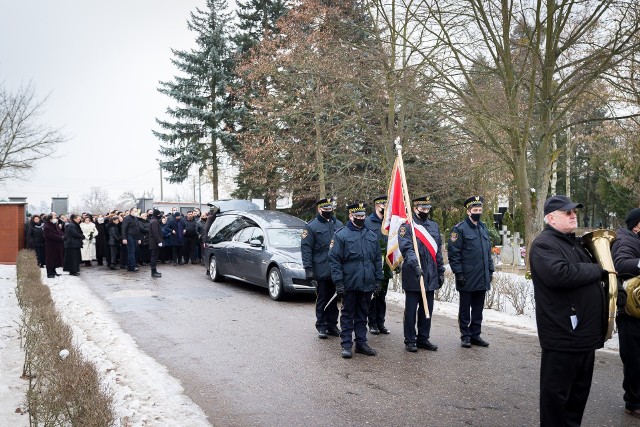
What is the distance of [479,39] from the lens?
48.6ft

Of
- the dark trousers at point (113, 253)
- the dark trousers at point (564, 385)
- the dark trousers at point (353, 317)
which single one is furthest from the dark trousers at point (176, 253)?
the dark trousers at point (564, 385)

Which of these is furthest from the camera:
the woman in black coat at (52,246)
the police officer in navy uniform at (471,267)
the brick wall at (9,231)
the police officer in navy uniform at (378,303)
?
the brick wall at (9,231)

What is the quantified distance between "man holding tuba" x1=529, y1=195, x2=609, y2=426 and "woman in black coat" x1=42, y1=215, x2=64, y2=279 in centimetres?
1452

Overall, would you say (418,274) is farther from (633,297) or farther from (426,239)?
(633,297)

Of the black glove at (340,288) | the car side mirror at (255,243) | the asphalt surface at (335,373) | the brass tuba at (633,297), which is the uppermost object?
the car side mirror at (255,243)

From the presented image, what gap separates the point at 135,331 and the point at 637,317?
7.01 meters

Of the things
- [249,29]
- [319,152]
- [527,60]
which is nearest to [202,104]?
[249,29]

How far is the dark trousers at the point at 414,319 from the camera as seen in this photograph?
7.62 metres

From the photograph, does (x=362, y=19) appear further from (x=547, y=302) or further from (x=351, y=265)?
(x=547, y=302)

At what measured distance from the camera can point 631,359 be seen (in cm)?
515

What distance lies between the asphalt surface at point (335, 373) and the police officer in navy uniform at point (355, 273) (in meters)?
0.38

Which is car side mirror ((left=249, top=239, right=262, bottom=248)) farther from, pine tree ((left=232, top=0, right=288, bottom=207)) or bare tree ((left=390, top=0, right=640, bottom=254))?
pine tree ((left=232, top=0, right=288, bottom=207))

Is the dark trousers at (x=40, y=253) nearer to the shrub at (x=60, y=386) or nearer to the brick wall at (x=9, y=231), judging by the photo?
the brick wall at (x=9, y=231)

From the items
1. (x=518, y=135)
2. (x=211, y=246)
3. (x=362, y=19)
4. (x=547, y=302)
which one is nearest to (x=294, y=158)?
(x=362, y=19)
